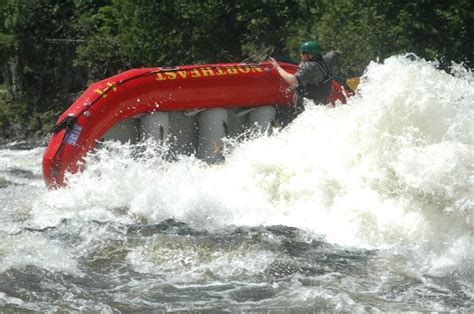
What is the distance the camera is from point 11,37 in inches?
732

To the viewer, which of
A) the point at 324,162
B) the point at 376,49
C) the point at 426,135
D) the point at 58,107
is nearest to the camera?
the point at 426,135

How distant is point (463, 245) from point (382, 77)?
1762 millimetres

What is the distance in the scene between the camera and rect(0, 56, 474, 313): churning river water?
17.8ft

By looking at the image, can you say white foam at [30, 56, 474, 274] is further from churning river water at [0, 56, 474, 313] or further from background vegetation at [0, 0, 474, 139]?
background vegetation at [0, 0, 474, 139]

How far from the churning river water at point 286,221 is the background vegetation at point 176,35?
3.34 metres

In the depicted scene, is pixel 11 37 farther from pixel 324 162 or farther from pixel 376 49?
pixel 324 162

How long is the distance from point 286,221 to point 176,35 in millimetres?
10209

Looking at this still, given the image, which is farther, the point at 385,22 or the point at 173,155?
the point at 385,22

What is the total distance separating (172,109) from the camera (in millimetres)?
8734

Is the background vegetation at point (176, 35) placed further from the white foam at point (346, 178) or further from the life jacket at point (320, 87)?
the white foam at point (346, 178)

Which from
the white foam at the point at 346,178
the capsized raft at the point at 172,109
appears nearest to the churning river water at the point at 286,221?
the white foam at the point at 346,178

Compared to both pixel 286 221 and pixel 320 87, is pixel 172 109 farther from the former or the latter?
pixel 286 221

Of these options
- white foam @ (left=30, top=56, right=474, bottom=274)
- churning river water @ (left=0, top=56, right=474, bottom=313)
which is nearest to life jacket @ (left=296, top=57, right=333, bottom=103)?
white foam @ (left=30, top=56, right=474, bottom=274)

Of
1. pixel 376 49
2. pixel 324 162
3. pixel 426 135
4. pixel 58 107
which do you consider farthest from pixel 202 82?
pixel 58 107
